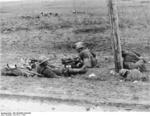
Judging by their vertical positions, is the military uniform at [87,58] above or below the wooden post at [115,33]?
below

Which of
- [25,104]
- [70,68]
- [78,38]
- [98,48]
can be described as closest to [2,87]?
[25,104]

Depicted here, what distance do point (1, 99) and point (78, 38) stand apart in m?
7.23

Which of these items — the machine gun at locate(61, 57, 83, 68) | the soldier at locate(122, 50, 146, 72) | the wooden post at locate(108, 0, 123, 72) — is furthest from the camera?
the machine gun at locate(61, 57, 83, 68)

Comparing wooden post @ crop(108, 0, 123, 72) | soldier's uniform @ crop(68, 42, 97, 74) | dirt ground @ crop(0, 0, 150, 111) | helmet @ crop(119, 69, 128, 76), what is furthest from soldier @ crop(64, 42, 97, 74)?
helmet @ crop(119, 69, 128, 76)

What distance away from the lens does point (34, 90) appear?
26.0ft

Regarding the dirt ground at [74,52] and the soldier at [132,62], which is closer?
the dirt ground at [74,52]

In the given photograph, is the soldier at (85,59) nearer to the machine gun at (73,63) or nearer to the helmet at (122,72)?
the machine gun at (73,63)

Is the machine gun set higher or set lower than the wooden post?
lower

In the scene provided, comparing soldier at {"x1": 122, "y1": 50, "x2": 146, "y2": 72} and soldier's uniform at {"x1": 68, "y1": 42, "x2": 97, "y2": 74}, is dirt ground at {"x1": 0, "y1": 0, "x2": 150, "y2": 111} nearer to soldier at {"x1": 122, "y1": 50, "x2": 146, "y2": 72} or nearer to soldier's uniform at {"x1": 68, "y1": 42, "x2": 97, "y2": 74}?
soldier's uniform at {"x1": 68, "y1": 42, "x2": 97, "y2": 74}

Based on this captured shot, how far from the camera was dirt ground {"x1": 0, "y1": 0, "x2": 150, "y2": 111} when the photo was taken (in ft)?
23.9

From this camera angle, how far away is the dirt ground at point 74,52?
7.29m

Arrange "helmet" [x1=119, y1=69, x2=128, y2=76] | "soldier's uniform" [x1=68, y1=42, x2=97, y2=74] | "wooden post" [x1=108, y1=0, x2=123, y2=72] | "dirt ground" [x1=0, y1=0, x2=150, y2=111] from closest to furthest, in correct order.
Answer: "dirt ground" [x1=0, y1=0, x2=150, y2=111] < "helmet" [x1=119, y1=69, x2=128, y2=76] < "wooden post" [x1=108, y1=0, x2=123, y2=72] < "soldier's uniform" [x1=68, y1=42, x2=97, y2=74]

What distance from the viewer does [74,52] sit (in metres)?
12.8

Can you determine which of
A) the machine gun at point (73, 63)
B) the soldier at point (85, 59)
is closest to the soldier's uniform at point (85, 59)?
the soldier at point (85, 59)
